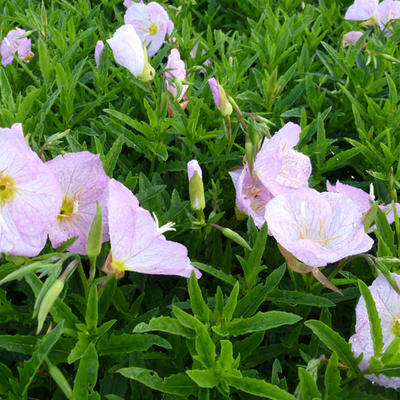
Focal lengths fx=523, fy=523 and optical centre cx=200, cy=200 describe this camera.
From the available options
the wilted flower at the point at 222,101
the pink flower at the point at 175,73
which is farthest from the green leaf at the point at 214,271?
the pink flower at the point at 175,73

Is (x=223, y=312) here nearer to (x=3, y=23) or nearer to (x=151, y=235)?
(x=151, y=235)

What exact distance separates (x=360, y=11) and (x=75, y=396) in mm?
1488

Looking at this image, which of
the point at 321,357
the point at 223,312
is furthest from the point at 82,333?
the point at 321,357

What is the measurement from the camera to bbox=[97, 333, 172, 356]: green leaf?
0.73 m

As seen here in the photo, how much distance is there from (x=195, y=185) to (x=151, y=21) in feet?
2.66

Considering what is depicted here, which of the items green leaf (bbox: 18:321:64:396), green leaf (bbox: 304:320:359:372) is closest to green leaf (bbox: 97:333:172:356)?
green leaf (bbox: 18:321:64:396)

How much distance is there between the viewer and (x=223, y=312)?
0.77 metres

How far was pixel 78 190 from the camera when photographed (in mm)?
861

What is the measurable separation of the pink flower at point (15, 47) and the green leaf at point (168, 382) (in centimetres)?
103

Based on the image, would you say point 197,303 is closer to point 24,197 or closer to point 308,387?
point 308,387

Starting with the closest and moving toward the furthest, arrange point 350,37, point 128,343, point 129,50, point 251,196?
point 128,343, point 251,196, point 129,50, point 350,37

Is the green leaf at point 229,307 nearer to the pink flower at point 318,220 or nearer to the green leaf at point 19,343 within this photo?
the pink flower at point 318,220

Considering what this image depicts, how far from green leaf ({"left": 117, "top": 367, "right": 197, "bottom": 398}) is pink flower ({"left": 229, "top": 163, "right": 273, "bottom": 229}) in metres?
0.33

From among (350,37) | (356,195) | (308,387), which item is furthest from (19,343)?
(350,37)
